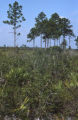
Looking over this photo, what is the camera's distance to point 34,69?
14.8ft

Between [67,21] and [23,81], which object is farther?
[67,21]

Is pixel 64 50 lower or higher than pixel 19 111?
higher

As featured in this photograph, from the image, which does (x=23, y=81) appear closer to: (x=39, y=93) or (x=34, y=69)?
(x=34, y=69)

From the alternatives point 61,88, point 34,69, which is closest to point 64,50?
point 34,69

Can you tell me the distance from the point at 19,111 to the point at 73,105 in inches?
38.4

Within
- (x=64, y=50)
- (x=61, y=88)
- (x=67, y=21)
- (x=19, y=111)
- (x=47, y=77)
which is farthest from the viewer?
(x=67, y=21)

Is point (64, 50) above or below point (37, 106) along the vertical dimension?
above

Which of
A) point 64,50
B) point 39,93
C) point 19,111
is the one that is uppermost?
point 64,50

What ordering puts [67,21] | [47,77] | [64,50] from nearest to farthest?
1. [47,77]
2. [64,50]
3. [67,21]

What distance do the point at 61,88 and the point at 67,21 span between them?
44206mm

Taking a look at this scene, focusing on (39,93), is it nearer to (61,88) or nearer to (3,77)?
(61,88)

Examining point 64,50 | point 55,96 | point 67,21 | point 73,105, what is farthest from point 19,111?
point 67,21

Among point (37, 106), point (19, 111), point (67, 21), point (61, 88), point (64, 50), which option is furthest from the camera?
point (67, 21)

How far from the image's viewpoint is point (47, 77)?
439 centimetres
